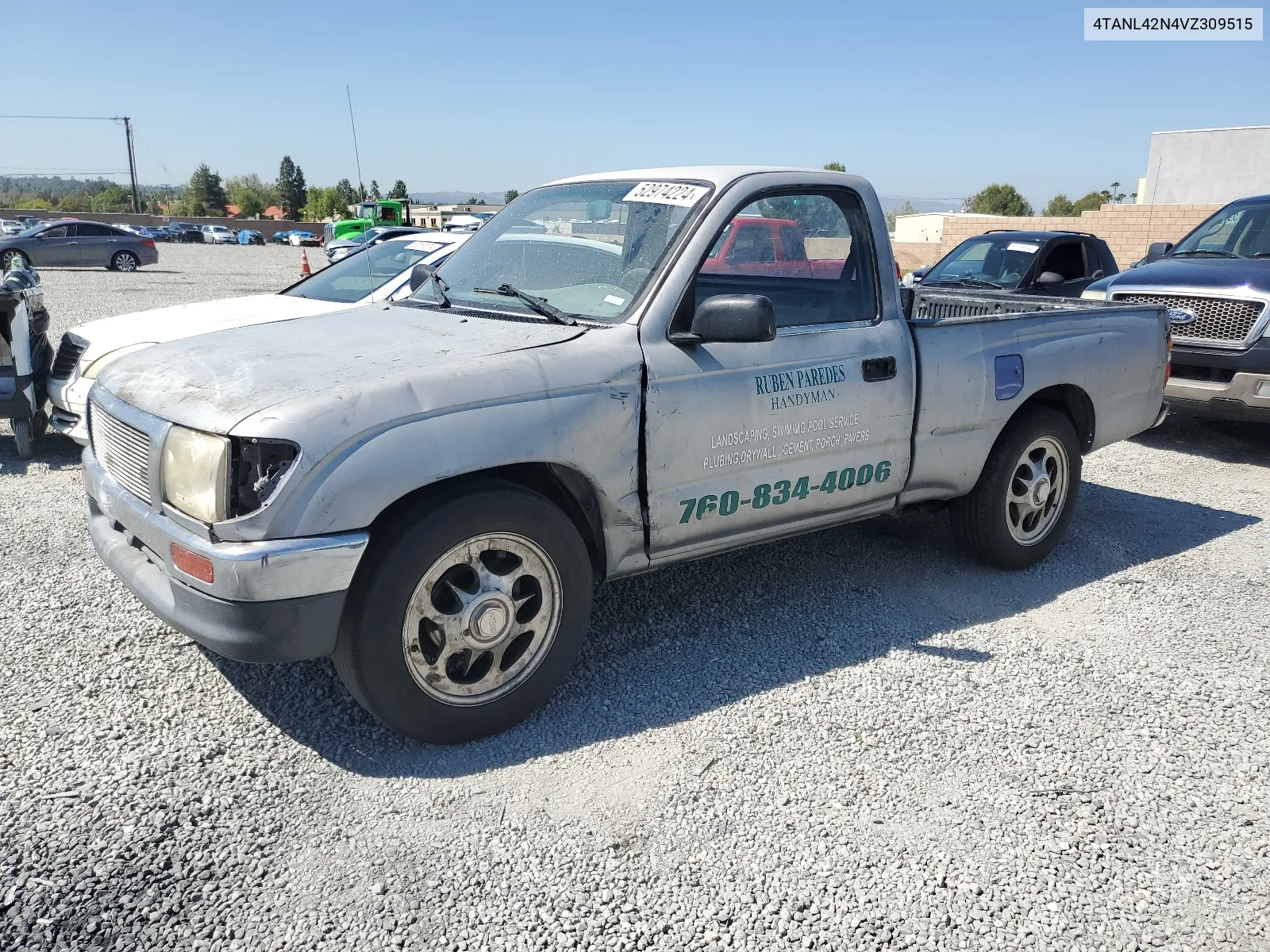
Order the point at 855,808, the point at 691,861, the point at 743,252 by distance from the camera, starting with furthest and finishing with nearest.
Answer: the point at 743,252 < the point at 855,808 < the point at 691,861

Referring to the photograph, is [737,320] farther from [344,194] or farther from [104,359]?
[344,194]

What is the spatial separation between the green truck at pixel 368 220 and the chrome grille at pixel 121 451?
31021mm

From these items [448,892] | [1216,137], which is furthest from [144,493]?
[1216,137]

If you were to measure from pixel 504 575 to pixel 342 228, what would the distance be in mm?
35244

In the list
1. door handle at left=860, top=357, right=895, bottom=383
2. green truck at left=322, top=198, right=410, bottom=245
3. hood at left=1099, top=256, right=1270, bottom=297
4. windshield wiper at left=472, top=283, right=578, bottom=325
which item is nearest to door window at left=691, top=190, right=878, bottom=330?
door handle at left=860, top=357, right=895, bottom=383

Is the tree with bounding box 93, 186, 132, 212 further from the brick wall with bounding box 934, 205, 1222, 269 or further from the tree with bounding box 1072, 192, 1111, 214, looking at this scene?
the brick wall with bounding box 934, 205, 1222, 269

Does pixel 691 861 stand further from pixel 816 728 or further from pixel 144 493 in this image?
pixel 144 493

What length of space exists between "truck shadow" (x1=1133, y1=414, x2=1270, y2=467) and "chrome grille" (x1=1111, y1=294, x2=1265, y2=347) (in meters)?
0.89

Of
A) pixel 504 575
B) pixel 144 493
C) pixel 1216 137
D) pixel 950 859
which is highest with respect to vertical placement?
pixel 1216 137

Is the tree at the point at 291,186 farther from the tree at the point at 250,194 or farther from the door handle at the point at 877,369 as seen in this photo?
the door handle at the point at 877,369

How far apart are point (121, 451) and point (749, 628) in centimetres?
256

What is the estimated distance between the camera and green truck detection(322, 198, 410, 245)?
34844 mm

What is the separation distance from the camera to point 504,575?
3.22 metres

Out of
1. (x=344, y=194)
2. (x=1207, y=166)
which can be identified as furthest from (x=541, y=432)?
(x=344, y=194)
